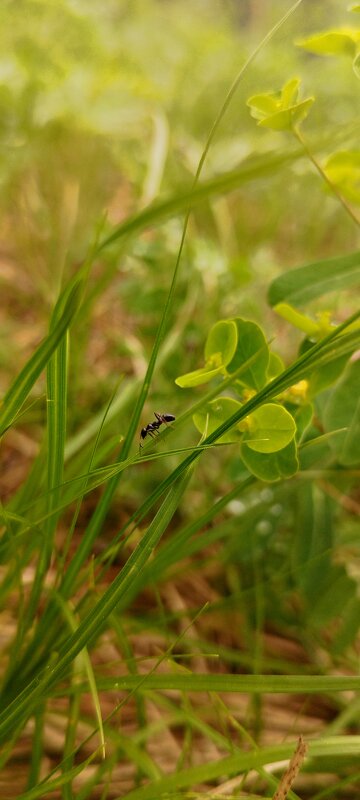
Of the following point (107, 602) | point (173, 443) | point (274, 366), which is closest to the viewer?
point (107, 602)

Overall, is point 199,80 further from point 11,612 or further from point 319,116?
point 11,612

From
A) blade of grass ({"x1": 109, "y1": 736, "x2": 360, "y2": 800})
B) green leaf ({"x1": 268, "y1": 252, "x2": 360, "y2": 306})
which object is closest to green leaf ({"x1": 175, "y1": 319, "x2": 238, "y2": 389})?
green leaf ({"x1": 268, "y1": 252, "x2": 360, "y2": 306})

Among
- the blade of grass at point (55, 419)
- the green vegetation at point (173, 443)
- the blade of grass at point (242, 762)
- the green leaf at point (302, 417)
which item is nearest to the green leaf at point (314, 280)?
the green vegetation at point (173, 443)

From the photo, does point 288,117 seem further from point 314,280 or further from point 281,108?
point 314,280

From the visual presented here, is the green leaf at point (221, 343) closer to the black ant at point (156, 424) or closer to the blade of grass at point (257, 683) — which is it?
the black ant at point (156, 424)

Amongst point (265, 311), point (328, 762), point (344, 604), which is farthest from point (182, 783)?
point (265, 311)

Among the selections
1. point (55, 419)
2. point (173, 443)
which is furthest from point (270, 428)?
point (173, 443)

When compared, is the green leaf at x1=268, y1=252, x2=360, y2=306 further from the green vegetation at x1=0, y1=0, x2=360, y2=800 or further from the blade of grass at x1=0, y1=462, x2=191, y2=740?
the blade of grass at x1=0, y1=462, x2=191, y2=740

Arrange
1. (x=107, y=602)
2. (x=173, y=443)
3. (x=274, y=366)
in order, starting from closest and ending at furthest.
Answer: (x=107, y=602) → (x=274, y=366) → (x=173, y=443)
